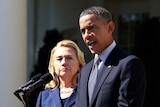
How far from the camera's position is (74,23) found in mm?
9070

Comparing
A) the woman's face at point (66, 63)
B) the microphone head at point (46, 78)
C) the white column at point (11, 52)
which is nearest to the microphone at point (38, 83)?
the microphone head at point (46, 78)

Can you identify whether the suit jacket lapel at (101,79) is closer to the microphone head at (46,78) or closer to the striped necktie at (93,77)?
the striped necktie at (93,77)

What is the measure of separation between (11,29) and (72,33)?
3.58 m

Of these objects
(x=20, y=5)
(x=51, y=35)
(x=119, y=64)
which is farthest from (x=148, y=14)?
(x=119, y=64)

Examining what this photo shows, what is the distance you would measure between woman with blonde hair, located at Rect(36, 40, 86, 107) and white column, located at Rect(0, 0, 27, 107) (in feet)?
6.49

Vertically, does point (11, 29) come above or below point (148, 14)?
above

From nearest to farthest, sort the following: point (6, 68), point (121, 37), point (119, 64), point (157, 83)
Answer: point (119, 64)
point (6, 68)
point (157, 83)
point (121, 37)

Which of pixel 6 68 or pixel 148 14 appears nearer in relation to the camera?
pixel 6 68

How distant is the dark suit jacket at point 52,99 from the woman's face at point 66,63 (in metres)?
0.14

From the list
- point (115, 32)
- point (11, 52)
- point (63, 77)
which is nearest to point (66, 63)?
point (63, 77)

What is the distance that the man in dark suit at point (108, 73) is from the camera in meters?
2.40

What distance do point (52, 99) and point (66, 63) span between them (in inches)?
12.1

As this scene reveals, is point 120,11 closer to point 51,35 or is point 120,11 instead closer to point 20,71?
point 51,35

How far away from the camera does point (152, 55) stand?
8039 millimetres
